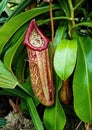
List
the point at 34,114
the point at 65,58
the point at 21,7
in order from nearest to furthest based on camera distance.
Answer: the point at 65,58 → the point at 34,114 → the point at 21,7

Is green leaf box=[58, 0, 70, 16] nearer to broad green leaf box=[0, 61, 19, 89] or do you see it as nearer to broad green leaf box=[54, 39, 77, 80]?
broad green leaf box=[54, 39, 77, 80]

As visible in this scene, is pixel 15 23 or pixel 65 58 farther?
pixel 15 23

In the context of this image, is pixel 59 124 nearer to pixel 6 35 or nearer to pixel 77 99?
pixel 77 99

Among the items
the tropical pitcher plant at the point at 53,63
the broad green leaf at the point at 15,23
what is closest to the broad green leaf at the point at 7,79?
the tropical pitcher plant at the point at 53,63

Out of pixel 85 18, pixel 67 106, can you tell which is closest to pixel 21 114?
pixel 67 106

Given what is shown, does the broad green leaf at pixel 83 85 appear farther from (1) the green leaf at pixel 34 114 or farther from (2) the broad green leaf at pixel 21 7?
(2) the broad green leaf at pixel 21 7

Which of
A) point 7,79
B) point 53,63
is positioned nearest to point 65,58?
point 53,63

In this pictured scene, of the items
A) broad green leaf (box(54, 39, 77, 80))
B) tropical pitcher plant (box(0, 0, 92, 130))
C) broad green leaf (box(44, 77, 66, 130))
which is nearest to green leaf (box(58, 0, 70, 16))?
tropical pitcher plant (box(0, 0, 92, 130))

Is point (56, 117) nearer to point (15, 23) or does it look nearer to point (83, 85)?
point (83, 85)
